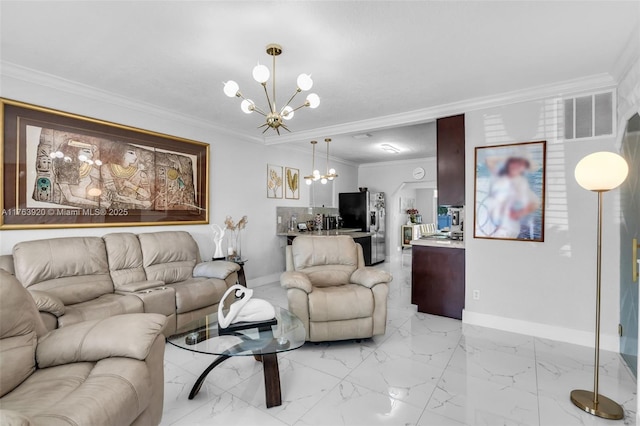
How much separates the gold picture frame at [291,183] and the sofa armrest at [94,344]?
14.3 ft

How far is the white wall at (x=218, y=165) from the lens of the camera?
2.97 metres

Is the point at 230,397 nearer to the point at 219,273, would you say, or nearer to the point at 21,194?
the point at 219,273

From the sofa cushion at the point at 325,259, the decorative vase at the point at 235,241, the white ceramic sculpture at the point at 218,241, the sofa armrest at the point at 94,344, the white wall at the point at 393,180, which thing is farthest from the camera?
the white wall at the point at 393,180

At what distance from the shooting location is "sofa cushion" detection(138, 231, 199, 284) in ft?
11.3

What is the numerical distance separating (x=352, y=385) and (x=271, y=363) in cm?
67

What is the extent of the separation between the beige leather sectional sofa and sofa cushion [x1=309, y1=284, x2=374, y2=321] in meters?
1.26

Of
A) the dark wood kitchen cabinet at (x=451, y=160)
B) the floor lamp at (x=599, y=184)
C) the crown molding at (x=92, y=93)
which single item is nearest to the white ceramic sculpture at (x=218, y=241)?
the crown molding at (x=92, y=93)

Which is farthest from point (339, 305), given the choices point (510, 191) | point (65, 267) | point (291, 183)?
point (291, 183)

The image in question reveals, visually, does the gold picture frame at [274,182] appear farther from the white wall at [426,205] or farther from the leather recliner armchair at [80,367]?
the white wall at [426,205]

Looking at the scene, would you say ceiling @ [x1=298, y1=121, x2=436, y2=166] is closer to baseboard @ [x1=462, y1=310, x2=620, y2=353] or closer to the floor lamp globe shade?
the floor lamp globe shade

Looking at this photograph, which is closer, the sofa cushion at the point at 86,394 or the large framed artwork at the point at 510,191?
the sofa cushion at the point at 86,394

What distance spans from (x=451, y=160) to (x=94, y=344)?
3745 millimetres

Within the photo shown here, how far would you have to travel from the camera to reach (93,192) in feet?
10.9

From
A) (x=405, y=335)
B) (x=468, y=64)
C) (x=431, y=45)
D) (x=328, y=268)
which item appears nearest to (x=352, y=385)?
(x=405, y=335)
